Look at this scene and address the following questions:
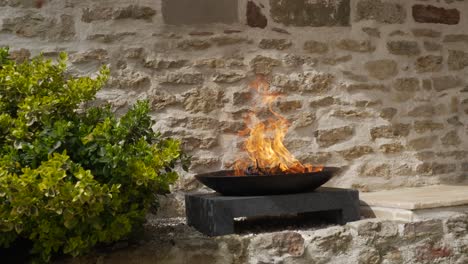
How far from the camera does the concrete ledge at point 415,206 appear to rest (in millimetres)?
2488

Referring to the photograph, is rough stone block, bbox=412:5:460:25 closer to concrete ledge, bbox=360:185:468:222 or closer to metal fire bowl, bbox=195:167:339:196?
concrete ledge, bbox=360:185:468:222

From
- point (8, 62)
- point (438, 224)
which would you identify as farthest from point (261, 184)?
point (8, 62)

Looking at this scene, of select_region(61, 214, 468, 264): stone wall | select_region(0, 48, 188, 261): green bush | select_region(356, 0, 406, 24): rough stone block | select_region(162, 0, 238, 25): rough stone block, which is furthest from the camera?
select_region(356, 0, 406, 24): rough stone block

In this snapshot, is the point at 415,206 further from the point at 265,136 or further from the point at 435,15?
the point at 435,15

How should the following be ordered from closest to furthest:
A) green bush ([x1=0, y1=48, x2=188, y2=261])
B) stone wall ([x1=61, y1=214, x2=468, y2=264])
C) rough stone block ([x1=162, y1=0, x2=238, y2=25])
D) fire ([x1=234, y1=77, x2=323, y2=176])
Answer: green bush ([x1=0, y1=48, x2=188, y2=261]) < stone wall ([x1=61, y1=214, x2=468, y2=264]) < fire ([x1=234, y1=77, x2=323, y2=176]) < rough stone block ([x1=162, y1=0, x2=238, y2=25])

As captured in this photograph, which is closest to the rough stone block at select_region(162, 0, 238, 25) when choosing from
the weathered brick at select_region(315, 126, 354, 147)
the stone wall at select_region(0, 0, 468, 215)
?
the stone wall at select_region(0, 0, 468, 215)

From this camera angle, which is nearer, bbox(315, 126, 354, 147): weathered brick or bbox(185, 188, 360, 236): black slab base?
bbox(185, 188, 360, 236): black slab base

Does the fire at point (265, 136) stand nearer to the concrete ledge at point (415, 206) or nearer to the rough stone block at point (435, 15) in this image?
the concrete ledge at point (415, 206)

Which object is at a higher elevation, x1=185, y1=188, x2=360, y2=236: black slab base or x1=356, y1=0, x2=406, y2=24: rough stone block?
x1=356, y1=0, x2=406, y2=24: rough stone block

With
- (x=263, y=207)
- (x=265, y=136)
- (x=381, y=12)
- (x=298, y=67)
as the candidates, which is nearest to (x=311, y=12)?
(x=298, y=67)

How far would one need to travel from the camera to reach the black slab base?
2213 millimetres

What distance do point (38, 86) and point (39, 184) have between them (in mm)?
519

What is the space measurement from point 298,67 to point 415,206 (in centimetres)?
105

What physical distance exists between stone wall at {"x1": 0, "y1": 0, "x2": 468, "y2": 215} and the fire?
0.05 metres
